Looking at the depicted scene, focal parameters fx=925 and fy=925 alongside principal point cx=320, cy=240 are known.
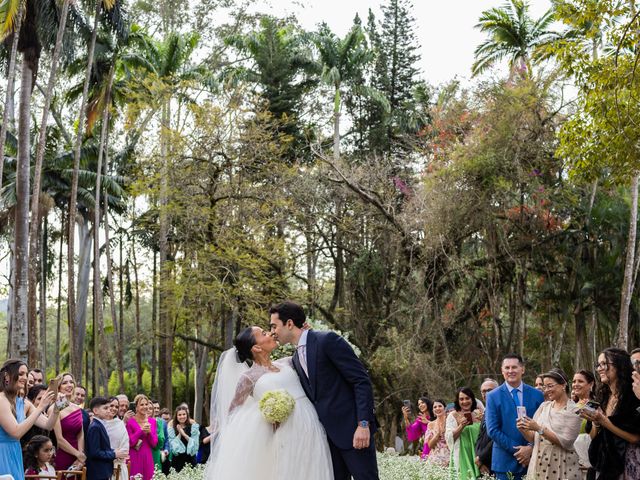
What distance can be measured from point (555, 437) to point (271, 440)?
2.63 m

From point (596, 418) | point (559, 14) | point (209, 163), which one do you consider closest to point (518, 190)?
point (209, 163)

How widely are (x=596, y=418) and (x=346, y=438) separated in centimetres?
192

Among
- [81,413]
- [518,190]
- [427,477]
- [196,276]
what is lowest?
[427,477]

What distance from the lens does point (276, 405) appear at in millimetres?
6738

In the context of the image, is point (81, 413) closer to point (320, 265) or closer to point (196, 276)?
point (196, 276)

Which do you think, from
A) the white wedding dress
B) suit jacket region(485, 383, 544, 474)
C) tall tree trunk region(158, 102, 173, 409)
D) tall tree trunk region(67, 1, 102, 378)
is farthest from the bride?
tall tree trunk region(67, 1, 102, 378)

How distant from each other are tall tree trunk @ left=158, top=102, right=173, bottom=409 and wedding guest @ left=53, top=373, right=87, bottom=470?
14982 millimetres

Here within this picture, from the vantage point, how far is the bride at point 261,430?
6781 millimetres

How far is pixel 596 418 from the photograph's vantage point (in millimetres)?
6984

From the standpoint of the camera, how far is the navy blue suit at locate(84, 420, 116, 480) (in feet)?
32.6

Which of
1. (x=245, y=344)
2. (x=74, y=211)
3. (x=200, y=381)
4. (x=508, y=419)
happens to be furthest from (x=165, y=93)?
(x=245, y=344)

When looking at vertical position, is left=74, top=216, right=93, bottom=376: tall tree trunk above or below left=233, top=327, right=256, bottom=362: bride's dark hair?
above

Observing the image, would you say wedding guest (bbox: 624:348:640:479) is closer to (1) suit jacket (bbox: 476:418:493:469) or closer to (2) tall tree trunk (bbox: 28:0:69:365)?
(1) suit jacket (bbox: 476:418:493:469)

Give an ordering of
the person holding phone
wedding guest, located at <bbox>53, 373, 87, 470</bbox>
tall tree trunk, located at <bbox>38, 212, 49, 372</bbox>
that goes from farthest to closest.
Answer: tall tree trunk, located at <bbox>38, 212, 49, 372</bbox>
the person holding phone
wedding guest, located at <bbox>53, 373, 87, 470</bbox>
